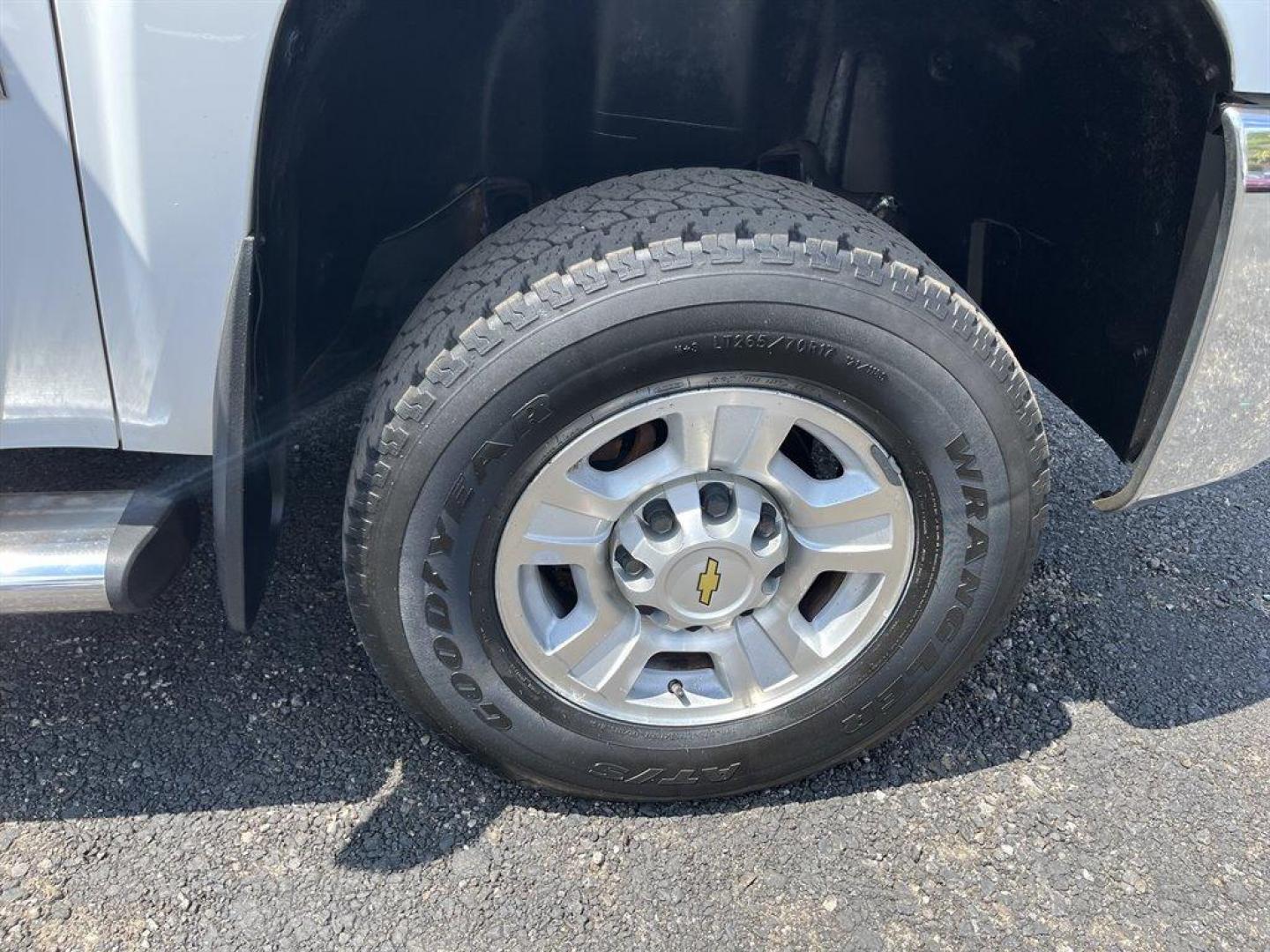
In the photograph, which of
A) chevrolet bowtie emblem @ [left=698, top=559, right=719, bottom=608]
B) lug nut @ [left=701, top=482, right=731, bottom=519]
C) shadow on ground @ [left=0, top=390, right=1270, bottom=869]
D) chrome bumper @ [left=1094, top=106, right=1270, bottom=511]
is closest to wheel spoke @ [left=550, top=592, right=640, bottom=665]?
chevrolet bowtie emblem @ [left=698, top=559, right=719, bottom=608]

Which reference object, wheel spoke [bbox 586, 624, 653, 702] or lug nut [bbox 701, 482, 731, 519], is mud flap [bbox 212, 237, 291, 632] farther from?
lug nut [bbox 701, 482, 731, 519]

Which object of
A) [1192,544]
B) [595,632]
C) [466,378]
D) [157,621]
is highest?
[466,378]

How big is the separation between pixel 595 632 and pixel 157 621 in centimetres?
111

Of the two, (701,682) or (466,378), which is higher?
(466,378)

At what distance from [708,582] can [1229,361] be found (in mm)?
960

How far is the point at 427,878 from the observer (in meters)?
1.84

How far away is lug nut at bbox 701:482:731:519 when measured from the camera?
5.84 ft

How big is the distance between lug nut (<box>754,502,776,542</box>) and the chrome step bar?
3.33 feet

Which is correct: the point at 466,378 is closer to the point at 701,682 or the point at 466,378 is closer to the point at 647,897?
the point at 701,682

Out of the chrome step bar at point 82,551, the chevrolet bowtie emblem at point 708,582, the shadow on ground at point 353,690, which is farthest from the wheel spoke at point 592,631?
the chrome step bar at point 82,551

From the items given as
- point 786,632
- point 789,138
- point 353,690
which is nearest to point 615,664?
point 786,632

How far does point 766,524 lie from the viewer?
5.98ft

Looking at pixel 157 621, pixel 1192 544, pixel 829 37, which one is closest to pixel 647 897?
pixel 157 621

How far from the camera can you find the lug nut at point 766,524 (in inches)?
71.2
